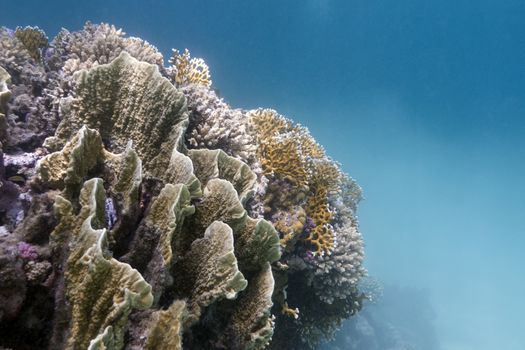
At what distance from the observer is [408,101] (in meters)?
154

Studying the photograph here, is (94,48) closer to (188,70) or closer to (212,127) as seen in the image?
(188,70)

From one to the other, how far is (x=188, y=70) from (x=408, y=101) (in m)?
164

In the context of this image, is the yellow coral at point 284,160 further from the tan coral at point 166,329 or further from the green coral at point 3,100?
the tan coral at point 166,329

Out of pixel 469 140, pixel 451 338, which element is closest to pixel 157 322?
pixel 451 338

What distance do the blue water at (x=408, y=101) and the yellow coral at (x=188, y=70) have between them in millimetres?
43985

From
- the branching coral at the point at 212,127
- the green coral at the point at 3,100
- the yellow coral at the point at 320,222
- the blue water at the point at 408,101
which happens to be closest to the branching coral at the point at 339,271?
the yellow coral at the point at 320,222

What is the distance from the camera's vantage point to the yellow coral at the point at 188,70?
5.16 meters

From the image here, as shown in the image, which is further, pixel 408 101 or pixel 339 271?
pixel 408 101

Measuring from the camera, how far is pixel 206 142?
411 centimetres

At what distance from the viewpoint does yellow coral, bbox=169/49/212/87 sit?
203 inches

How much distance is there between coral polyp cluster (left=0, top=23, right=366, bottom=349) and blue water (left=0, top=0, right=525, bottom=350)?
1759 inches

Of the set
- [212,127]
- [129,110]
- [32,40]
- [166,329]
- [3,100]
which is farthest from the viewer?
[32,40]

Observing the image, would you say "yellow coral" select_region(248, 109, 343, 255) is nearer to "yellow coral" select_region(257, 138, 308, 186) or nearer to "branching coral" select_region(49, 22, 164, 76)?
"yellow coral" select_region(257, 138, 308, 186)

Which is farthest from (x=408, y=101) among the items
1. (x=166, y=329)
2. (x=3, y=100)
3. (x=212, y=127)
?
(x=166, y=329)
